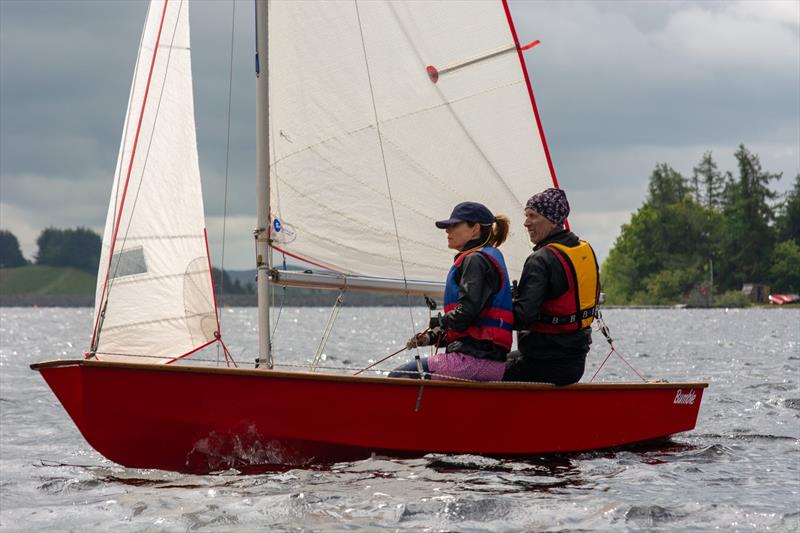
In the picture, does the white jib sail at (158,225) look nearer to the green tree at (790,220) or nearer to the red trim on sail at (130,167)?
the red trim on sail at (130,167)

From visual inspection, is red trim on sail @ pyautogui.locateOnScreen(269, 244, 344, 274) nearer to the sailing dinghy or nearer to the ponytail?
the sailing dinghy

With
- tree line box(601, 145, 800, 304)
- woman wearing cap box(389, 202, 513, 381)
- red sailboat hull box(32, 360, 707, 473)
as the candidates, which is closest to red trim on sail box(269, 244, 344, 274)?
woman wearing cap box(389, 202, 513, 381)

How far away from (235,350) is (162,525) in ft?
75.8

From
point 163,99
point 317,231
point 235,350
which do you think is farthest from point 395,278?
point 235,350

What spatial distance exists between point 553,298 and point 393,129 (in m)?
2.03

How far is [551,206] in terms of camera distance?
25.0 ft

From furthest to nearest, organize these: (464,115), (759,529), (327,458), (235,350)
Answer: (235,350)
(464,115)
(327,458)
(759,529)

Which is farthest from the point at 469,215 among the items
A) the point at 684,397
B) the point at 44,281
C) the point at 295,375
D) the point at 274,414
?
the point at 44,281

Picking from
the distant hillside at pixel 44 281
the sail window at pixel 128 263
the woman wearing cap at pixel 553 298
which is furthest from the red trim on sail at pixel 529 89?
the distant hillside at pixel 44 281

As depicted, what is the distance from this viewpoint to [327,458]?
730 cm

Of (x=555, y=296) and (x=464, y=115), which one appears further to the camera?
(x=464, y=115)

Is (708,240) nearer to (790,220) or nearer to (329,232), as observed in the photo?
(790,220)

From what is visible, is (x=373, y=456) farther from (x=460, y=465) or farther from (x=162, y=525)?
(x=162, y=525)

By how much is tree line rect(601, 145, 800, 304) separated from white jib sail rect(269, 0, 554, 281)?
307 feet
